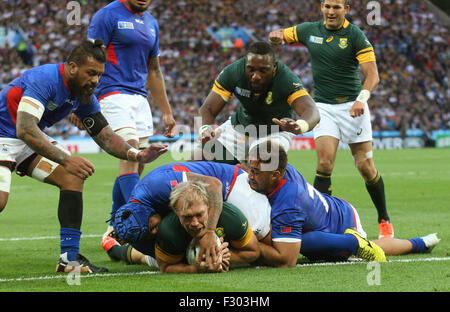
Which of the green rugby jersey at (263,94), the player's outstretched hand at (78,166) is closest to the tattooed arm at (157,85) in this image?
the green rugby jersey at (263,94)

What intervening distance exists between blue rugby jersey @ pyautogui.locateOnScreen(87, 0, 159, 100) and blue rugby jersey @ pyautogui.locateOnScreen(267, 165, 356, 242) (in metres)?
2.47

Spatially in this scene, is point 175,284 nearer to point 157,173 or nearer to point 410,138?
point 157,173

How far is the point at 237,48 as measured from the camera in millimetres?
36031

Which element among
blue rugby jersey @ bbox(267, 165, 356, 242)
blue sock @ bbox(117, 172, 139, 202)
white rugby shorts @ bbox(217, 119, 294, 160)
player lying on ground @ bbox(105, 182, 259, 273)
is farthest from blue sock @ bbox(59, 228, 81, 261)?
white rugby shorts @ bbox(217, 119, 294, 160)

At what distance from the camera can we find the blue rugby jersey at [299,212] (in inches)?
225

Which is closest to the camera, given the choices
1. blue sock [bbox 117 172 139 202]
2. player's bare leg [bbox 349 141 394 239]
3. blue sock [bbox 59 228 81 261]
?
blue sock [bbox 59 228 81 261]

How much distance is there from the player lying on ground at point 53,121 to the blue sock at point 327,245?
1.47 meters

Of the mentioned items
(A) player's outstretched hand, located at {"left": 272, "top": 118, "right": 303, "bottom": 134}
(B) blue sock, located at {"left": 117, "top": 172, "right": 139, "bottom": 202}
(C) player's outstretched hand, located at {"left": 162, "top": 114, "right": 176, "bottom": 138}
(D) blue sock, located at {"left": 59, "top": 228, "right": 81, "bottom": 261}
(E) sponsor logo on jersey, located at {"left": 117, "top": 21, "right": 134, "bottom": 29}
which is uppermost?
(E) sponsor logo on jersey, located at {"left": 117, "top": 21, "right": 134, "bottom": 29}

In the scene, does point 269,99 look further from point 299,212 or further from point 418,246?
point 418,246

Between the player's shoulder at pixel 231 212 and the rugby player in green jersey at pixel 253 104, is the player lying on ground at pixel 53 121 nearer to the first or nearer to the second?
the player's shoulder at pixel 231 212

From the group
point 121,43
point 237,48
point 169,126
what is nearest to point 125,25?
point 121,43

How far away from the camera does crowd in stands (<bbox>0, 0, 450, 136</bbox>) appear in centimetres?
3281

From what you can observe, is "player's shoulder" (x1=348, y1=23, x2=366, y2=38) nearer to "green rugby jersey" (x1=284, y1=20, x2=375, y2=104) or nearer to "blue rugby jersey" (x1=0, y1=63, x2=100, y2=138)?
"green rugby jersey" (x1=284, y1=20, x2=375, y2=104)

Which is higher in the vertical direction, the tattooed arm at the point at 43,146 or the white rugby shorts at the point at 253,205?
the tattooed arm at the point at 43,146
